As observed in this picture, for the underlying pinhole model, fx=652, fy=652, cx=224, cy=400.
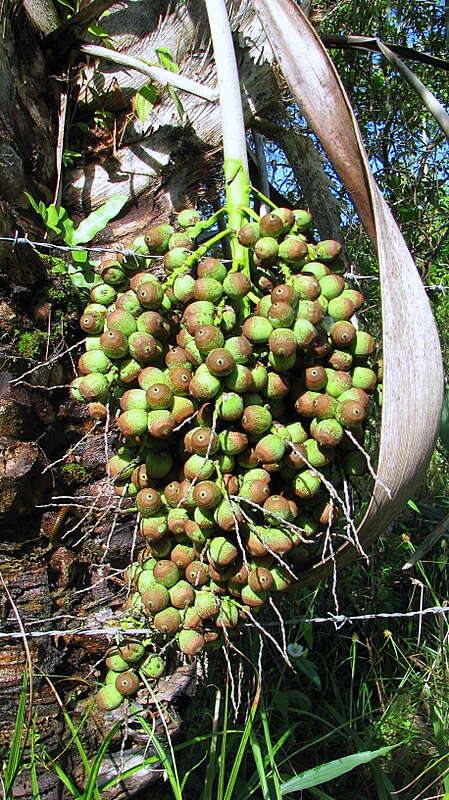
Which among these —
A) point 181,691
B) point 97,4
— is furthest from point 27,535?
point 97,4

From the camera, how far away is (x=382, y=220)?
3.10ft

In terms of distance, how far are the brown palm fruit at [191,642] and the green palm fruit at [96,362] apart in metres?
0.40

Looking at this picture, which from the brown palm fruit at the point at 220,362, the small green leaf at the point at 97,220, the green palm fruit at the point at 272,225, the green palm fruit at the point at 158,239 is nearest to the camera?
the brown palm fruit at the point at 220,362

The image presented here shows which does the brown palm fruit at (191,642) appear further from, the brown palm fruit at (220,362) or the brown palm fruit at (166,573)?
the brown palm fruit at (220,362)

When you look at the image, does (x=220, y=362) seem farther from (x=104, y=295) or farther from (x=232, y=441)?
(x=104, y=295)

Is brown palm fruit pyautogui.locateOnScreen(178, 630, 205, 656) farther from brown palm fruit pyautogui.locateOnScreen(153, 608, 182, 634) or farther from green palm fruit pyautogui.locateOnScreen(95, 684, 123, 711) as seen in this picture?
green palm fruit pyautogui.locateOnScreen(95, 684, 123, 711)

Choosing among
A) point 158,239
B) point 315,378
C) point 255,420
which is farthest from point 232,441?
point 158,239

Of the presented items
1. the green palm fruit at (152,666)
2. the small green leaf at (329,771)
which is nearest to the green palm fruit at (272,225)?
the green palm fruit at (152,666)

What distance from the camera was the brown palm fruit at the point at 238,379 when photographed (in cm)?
85

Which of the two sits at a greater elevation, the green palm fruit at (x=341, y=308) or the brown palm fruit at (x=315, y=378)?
the green palm fruit at (x=341, y=308)

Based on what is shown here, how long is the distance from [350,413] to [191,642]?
1.34 ft

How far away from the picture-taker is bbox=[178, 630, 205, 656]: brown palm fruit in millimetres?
951

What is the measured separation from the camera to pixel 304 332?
2.83 ft

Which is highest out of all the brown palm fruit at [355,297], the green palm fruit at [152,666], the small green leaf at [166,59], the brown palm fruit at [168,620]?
the small green leaf at [166,59]
